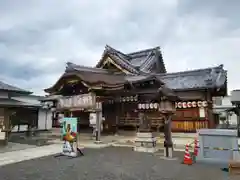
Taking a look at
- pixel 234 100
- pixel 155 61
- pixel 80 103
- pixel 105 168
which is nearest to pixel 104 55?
pixel 155 61

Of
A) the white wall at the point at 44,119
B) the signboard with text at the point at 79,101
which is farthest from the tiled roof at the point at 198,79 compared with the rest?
the white wall at the point at 44,119

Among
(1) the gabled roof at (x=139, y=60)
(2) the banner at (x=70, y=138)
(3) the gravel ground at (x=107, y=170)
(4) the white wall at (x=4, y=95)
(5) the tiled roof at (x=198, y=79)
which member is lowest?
(3) the gravel ground at (x=107, y=170)

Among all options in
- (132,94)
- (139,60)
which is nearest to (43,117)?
(139,60)

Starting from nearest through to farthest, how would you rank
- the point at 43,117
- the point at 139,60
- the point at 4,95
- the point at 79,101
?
the point at 79,101 < the point at 4,95 < the point at 43,117 < the point at 139,60

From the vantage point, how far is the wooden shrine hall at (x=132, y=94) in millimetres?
17188

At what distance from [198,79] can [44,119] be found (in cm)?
2069

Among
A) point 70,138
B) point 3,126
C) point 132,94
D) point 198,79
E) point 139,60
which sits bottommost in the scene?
point 70,138

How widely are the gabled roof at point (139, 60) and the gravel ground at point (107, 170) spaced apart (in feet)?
52.9

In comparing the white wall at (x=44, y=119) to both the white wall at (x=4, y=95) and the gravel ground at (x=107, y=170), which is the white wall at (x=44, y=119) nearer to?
the white wall at (x=4, y=95)

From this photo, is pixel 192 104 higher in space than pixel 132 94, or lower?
lower

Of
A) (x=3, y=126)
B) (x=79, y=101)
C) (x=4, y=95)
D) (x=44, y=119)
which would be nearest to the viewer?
(x=3, y=126)

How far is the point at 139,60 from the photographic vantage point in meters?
32.0

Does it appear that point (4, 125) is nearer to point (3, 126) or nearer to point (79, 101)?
point (3, 126)

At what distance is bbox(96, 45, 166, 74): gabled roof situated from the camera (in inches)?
1050
